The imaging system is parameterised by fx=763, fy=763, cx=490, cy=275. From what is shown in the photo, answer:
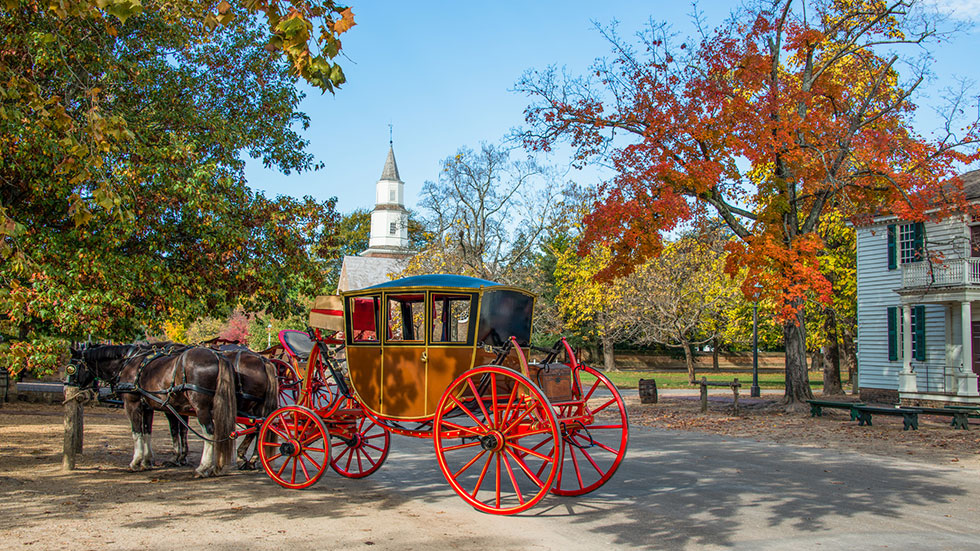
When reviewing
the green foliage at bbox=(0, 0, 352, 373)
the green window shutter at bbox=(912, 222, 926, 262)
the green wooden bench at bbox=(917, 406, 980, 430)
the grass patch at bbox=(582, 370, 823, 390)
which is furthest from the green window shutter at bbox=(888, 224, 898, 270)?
the green foliage at bbox=(0, 0, 352, 373)

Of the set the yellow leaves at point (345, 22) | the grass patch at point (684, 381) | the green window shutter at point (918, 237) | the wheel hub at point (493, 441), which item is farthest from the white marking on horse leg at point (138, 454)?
the grass patch at point (684, 381)

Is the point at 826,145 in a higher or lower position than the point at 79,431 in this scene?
higher

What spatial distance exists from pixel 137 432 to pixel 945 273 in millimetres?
23958

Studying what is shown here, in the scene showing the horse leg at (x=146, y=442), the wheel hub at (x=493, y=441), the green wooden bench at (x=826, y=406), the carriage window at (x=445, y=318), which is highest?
the carriage window at (x=445, y=318)

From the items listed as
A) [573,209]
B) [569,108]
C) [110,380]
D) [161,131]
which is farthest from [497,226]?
[110,380]

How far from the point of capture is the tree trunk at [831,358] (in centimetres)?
3194

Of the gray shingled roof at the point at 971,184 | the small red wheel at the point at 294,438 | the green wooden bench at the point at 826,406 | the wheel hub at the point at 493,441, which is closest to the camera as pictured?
the wheel hub at the point at 493,441

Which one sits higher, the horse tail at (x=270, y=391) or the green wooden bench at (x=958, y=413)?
the horse tail at (x=270, y=391)

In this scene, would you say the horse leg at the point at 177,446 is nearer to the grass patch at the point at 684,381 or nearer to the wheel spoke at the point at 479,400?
the wheel spoke at the point at 479,400

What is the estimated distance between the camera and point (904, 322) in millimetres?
25750

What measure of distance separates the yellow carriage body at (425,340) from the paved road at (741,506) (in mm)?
1279

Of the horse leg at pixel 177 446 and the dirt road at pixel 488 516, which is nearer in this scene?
the dirt road at pixel 488 516

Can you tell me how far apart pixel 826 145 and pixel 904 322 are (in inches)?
369

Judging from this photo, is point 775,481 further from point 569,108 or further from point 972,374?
point 972,374
